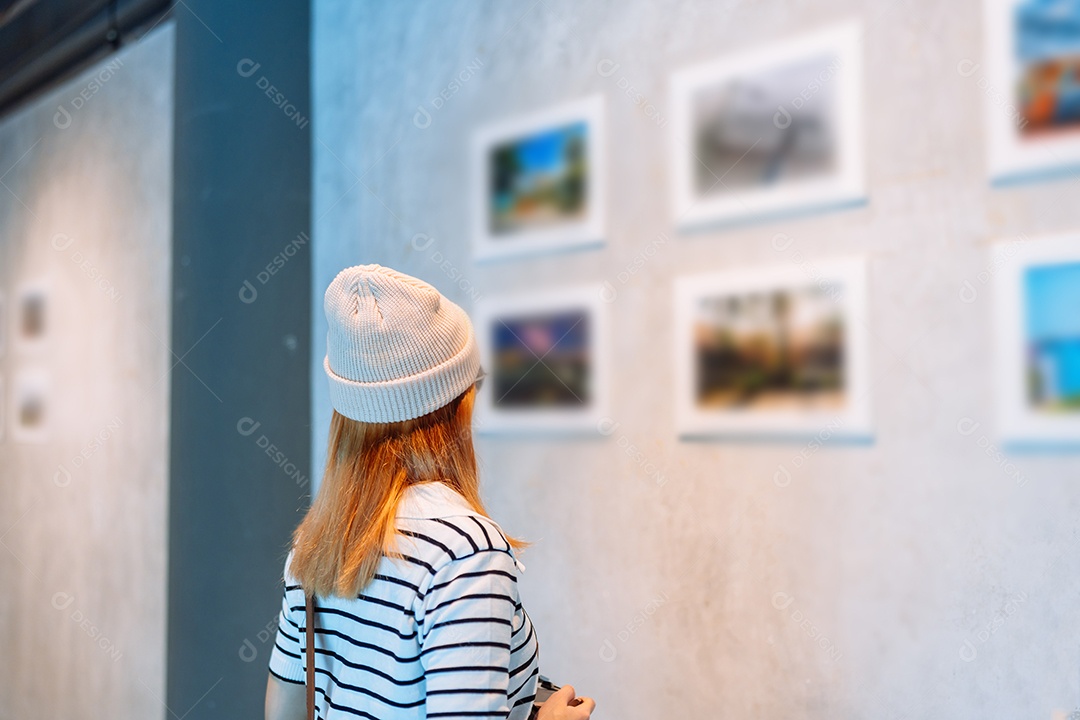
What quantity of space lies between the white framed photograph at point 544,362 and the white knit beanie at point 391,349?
1.18 metres

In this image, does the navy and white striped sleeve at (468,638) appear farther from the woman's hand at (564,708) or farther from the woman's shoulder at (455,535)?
the woman's hand at (564,708)

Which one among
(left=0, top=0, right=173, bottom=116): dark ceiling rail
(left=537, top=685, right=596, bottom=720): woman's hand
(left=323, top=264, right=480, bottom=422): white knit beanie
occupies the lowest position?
(left=537, top=685, right=596, bottom=720): woman's hand

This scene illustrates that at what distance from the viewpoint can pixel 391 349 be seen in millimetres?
1412

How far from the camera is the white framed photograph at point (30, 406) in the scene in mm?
4672

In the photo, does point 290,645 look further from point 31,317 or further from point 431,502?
point 31,317

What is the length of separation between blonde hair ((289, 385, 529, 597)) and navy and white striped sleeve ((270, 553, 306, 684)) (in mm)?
95

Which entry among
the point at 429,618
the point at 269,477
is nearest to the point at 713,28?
the point at 429,618

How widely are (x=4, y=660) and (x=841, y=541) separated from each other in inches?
193

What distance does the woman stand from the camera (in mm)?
1271

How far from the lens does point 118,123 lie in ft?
14.0

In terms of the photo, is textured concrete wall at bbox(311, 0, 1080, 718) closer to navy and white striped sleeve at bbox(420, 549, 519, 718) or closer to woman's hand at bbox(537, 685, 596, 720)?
woman's hand at bbox(537, 685, 596, 720)

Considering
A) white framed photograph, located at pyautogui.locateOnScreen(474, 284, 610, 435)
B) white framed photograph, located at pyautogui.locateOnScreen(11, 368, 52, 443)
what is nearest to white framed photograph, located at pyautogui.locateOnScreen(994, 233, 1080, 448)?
white framed photograph, located at pyautogui.locateOnScreen(474, 284, 610, 435)

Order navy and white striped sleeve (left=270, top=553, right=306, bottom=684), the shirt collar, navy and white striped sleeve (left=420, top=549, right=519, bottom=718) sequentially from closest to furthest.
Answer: navy and white striped sleeve (left=420, top=549, right=519, bottom=718)
the shirt collar
navy and white striped sleeve (left=270, top=553, right=306, bottom=684)

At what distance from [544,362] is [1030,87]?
148 centimetres
